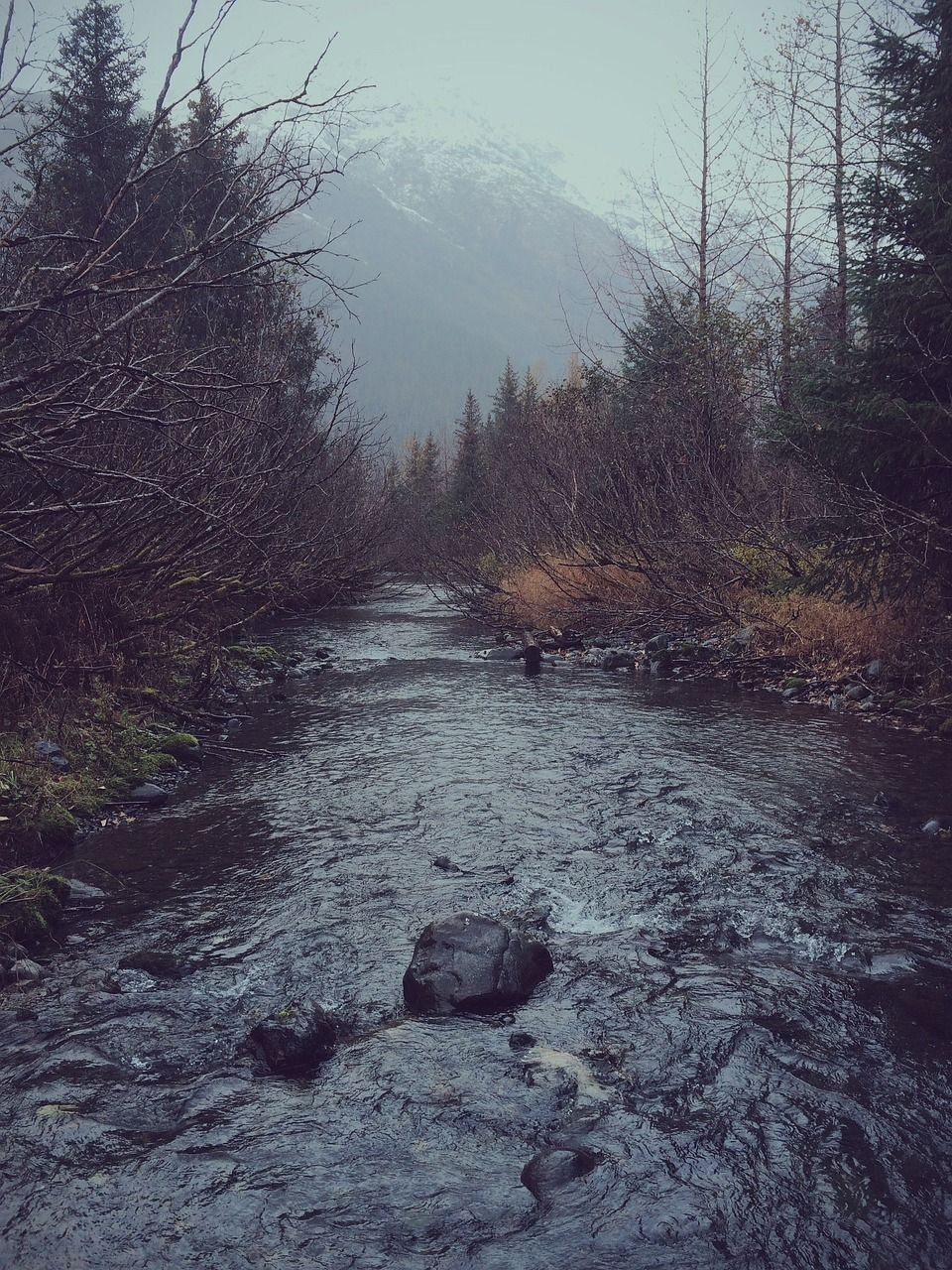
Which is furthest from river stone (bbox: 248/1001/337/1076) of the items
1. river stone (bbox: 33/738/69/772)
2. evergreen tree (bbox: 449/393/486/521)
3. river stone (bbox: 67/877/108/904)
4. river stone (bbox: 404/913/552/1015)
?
evergreen tree (bbox: 449/393/486/521)

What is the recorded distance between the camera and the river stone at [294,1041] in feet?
12.4

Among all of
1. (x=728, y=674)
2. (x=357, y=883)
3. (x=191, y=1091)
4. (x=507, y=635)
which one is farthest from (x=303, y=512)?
(x=191, y=1091)

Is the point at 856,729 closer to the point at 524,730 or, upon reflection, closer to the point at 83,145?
the point at 524,730

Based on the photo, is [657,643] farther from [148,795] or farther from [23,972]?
[23,972]

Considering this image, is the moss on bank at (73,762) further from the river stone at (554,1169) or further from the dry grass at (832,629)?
the dry grass at (832,629)

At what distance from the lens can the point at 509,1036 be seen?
13.2 feet

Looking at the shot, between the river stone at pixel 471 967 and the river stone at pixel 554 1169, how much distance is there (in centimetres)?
104

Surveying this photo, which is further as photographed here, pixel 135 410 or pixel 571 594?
pixel 571 594

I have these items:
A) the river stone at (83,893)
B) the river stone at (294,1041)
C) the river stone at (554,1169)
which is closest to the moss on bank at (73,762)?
the river stone at (83,893)

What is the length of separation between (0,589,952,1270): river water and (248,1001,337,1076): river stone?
7 centimetres

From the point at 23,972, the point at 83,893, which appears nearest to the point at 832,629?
the point at 83,893

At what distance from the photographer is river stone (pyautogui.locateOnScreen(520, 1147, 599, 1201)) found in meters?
3.11

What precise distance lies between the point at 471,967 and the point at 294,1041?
3.14 feet

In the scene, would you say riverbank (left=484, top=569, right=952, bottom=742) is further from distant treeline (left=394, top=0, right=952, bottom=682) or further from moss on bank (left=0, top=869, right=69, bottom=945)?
moss on bank (left=0, top=869, right=69, bottom=945)
